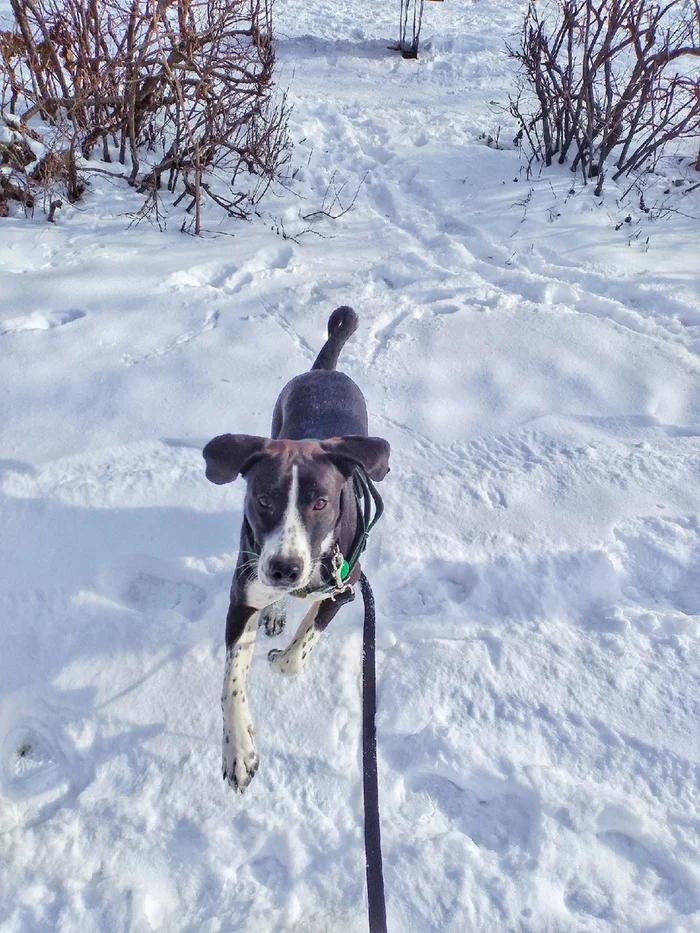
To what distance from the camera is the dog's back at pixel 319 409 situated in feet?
9.20

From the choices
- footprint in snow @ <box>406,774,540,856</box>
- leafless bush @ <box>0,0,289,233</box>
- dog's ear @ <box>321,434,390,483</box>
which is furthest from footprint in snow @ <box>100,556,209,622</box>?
leafless bush @ <box>0,0,289,233</box>

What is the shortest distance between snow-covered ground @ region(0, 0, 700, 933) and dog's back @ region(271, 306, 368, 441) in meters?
0.54

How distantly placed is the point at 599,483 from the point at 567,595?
0.82m

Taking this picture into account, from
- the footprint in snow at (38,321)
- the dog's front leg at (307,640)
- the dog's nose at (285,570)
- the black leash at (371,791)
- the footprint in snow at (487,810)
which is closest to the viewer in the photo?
the black leash at (371,791)

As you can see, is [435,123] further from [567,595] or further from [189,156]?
[567,595]

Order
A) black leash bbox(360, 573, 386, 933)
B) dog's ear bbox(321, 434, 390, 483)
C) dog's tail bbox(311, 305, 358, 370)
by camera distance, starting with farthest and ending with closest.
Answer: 1. dog's tail bbox(311, 305, 358, 370)
2. dog's ear bbox(321, 434, 390, 483)
3. black leash bbox(360, 573, 386, 933)

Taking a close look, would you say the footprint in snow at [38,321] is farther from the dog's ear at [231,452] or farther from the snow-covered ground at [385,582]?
the dog's ear at [231,452]

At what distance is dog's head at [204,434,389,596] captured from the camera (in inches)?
80.7

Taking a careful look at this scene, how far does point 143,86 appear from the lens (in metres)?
5.20

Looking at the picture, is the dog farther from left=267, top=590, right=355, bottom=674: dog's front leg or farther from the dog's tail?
the dog's tail

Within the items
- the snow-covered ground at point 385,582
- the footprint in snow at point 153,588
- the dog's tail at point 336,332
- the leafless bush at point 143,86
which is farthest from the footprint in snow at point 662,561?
the leafless bush at point 143,86

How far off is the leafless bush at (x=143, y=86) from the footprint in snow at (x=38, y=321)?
1.40 m

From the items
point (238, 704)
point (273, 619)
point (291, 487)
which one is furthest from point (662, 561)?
point (238, 704)

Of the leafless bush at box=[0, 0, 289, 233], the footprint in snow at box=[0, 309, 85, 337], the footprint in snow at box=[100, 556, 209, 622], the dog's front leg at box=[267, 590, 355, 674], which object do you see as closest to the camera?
the dog's front leg at box=[267, 590, 355, 674]
